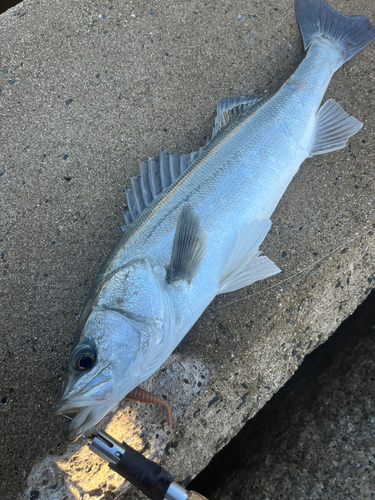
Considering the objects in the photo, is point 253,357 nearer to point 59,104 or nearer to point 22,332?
point 22,332

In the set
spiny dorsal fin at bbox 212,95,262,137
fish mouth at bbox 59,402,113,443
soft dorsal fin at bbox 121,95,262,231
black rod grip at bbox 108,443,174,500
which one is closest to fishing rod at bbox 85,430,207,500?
black rod grip at bbox 108,443,174,500

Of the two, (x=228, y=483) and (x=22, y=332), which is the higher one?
(x=22, y=332)

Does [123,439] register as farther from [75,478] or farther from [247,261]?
[247,261]

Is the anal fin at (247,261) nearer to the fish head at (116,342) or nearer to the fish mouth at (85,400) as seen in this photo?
the fish head at (116,342)

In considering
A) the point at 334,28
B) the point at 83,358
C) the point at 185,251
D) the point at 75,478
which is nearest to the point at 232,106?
the point at 334,28

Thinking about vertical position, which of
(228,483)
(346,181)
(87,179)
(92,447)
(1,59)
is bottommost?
(228,483)

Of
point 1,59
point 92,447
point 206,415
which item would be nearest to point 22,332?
point 92,447
